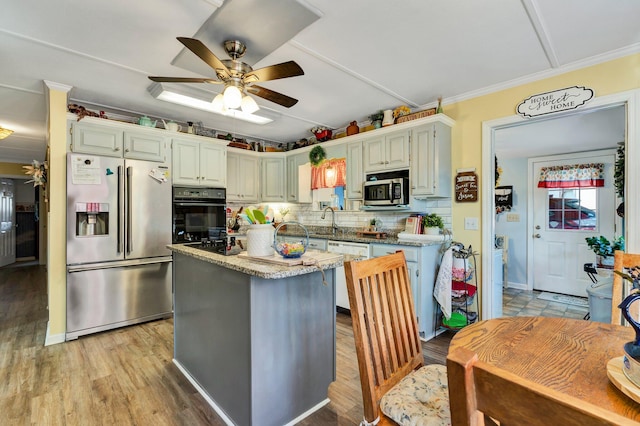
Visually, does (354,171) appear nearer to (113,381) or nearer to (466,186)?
(466,186)

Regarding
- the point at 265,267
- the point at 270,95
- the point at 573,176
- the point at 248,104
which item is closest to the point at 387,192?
the point at 270,95

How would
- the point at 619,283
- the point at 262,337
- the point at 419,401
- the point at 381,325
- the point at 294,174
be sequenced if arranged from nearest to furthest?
the point at 419,401 → the point at 381,325 → the point at 619,283 → the point at 262,337 → the point at 294,174

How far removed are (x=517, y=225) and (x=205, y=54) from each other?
213 inches

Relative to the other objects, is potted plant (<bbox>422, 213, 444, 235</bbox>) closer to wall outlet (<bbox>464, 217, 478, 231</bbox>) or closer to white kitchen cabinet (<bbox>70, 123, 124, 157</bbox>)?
wall outlet (<bbox>464, 217, 478, 231</bbox>)

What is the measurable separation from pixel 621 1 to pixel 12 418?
4443mm

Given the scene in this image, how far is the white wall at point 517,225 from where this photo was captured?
5.08 meters

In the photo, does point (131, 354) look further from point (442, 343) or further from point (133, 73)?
point (442, 343)

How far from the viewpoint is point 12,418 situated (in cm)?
185

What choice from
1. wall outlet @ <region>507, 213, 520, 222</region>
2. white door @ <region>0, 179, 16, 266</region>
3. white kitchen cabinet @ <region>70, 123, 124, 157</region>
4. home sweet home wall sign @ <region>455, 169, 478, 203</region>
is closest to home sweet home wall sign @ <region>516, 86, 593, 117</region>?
home sweet home wall sign @ <region>455, 169, 478, 203</region>

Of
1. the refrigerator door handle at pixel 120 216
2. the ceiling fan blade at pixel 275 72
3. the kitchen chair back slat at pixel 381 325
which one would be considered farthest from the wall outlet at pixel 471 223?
the refrigerator door handle at pixel 120 216

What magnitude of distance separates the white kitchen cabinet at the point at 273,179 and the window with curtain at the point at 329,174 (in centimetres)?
68

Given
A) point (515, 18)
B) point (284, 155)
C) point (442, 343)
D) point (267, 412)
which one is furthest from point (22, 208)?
point (515, 18)

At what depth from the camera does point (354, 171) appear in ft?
12.9

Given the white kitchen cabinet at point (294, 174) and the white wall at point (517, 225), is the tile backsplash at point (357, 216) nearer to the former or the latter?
the white kitchen cabinet at point (294, 174)
